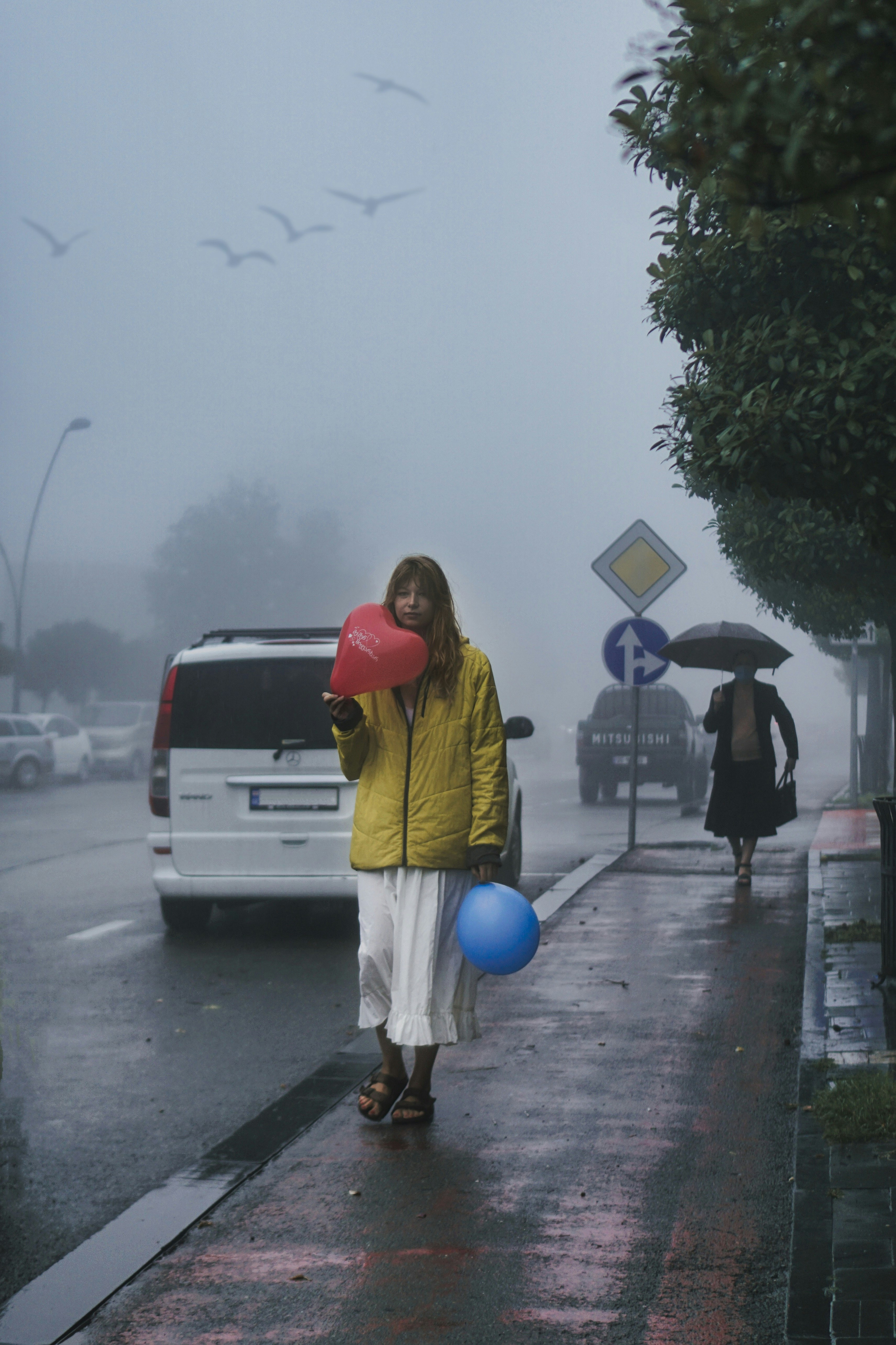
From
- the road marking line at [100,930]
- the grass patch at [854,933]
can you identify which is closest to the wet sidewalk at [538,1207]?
the grass patch at [854,933]

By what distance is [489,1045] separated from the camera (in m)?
6.12

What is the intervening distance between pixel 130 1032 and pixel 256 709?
8.95ft

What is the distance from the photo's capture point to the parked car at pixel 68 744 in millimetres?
36312

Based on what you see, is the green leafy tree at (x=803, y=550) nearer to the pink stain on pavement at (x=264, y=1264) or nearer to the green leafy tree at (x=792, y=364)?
the green leafy tree at (x=792, y=364)

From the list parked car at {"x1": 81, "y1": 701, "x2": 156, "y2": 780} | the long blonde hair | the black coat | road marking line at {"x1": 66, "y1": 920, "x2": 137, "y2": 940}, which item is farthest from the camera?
parked car at {"x1": 81, "y1": 701, "x2": 156, "y2": 780}

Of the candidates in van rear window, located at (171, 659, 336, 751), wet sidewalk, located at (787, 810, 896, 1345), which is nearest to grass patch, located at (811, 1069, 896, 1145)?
wet sidewalk, located at (787, 810, 896, 1345)

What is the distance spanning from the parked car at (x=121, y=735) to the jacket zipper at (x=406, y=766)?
3434 cm

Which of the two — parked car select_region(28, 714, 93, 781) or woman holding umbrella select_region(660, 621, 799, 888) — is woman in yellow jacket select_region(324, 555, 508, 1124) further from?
parked car select_region(28, 714, 93, 781)

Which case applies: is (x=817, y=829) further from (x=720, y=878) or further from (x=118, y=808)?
(x=118, y=808)

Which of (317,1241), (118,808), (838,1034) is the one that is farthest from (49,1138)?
(118,808)

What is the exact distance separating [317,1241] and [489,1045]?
7.57 feet

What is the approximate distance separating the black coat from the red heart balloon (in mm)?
6790

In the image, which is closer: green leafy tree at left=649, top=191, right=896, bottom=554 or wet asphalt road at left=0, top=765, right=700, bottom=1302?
wet asphalt road at left=0, top=765, right=700, bottom=1302

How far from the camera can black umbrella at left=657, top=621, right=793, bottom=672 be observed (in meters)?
12.2
